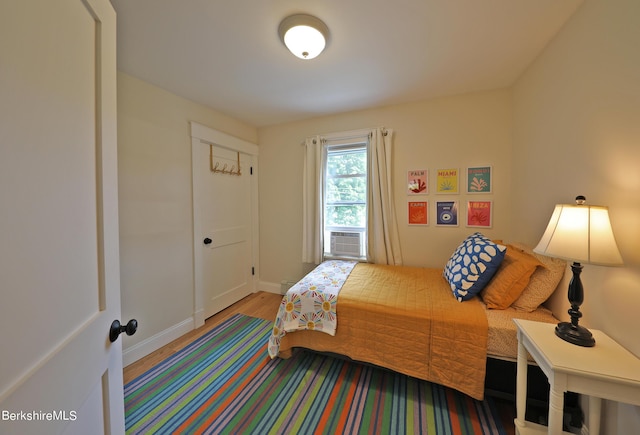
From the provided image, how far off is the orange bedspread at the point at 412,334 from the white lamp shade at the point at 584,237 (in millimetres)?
637

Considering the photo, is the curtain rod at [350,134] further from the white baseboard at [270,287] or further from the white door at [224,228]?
the white baseboard at [270,287]

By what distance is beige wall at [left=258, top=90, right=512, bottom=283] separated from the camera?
230cm

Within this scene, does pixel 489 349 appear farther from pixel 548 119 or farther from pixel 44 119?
pixel 44 119

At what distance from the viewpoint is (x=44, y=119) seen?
53 centimetres

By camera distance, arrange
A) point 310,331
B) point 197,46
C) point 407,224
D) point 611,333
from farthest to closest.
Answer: point 407,224, point 310,331, point 197,46, point 611,333

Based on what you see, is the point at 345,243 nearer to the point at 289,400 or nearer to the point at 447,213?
the point at 447,213

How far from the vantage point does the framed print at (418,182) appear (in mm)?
2545

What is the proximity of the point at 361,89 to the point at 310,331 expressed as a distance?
2289mm

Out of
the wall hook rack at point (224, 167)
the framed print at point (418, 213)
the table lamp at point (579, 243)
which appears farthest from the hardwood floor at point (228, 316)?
the wall hook rack at point (224, 167)

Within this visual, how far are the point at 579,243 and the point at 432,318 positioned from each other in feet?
2.77

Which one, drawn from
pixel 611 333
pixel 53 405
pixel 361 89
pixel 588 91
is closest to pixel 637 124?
pixel 588 91

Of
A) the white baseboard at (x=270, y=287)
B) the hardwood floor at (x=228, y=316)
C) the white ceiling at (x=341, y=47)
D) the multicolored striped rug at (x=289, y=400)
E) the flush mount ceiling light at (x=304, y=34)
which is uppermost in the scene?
the white ceiling at (x=341, y=47)

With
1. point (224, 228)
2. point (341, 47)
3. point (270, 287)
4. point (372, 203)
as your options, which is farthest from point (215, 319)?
point (341, 47)

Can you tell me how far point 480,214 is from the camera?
2365 millimetres
